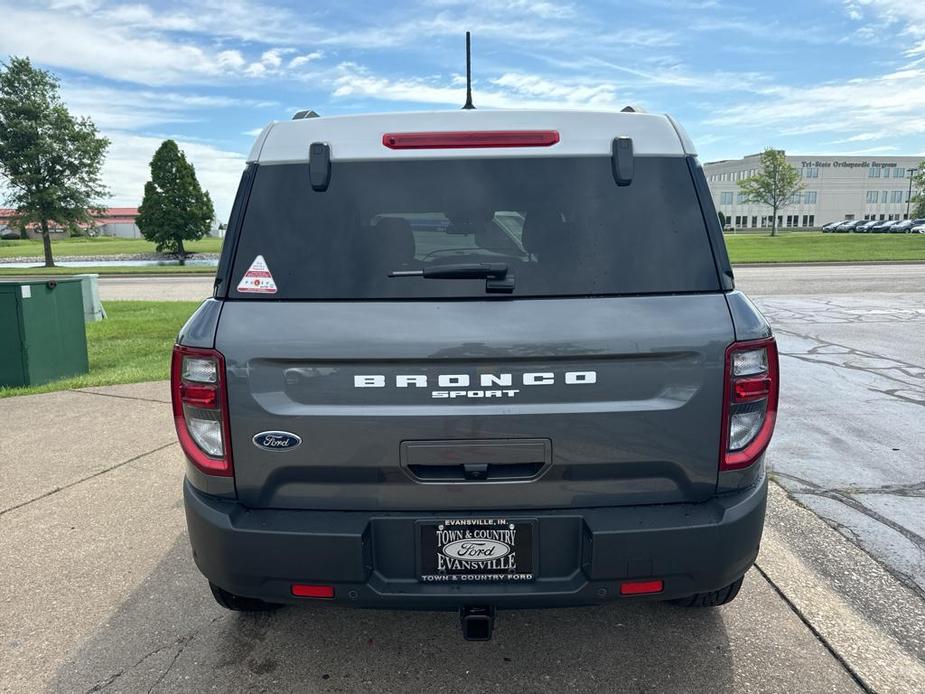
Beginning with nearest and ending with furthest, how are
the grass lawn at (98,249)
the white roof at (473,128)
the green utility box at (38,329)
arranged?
the white roof at (473,128)
the green utility box at (38,329)
the grass lawn at (98,249)

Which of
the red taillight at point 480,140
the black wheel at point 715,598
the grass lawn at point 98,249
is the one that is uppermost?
the red taillight at point 480,140

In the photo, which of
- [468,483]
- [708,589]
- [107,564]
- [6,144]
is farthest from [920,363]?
[6,144]

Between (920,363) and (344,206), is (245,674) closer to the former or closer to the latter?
(344,206)

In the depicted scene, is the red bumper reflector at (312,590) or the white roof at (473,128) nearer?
the red bumper reflector at (312,590)

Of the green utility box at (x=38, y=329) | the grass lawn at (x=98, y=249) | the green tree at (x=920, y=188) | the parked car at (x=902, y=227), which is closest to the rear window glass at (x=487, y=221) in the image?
the green utility box at (x=38, y=329)

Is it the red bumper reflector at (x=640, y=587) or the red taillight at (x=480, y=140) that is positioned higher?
the red taillight at (x=480, y=140)

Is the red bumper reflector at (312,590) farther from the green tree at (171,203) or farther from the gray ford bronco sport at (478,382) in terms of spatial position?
the green tree at (171,203)

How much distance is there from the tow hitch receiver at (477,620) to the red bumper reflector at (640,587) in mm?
426

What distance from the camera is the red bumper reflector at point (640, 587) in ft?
7.24

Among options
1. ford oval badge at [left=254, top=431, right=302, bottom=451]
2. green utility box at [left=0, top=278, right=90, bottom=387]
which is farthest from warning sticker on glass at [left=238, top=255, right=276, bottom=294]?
green utility box at [left=0, top=278, right=90, bottom=387]

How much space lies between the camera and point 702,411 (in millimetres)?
2178

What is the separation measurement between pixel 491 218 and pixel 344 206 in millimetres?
493

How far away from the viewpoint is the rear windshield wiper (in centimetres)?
221

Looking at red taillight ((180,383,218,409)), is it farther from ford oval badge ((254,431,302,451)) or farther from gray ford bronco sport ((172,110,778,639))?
ford oval badge ((254,431,302,451))
